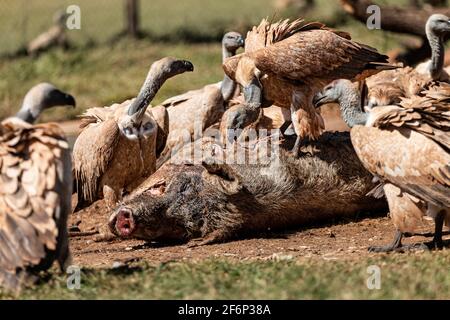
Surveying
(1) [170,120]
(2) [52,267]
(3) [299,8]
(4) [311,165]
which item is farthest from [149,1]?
(2) [52,267]

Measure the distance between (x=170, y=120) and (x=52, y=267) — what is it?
359 cm

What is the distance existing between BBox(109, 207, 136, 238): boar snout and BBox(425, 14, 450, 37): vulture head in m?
4.44

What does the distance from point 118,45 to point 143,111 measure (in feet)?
34.6

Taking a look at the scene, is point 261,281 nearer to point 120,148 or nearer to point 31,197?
point 31,197

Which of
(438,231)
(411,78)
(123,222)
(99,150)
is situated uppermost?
(411,78)

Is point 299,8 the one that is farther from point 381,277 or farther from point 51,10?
point 381,277

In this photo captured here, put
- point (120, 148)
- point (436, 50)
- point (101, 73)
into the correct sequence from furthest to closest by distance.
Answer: point (101, 73) < point (436, 50) < point (120, 148)

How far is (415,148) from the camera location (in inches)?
273

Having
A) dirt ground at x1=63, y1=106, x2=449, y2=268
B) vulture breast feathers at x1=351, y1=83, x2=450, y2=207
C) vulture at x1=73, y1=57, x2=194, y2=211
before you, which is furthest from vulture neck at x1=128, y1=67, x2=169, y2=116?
vulture breast feathers at x1=351, y1=83, x2=450, y2=207

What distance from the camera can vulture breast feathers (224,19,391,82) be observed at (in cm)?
891

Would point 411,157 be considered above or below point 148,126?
above

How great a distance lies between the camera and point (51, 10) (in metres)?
24.0

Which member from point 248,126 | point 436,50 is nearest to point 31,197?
point 248,126

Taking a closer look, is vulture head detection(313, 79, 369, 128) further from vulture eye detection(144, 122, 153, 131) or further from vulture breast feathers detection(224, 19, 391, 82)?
vulture eye detection(144, 122, 153, 131)
